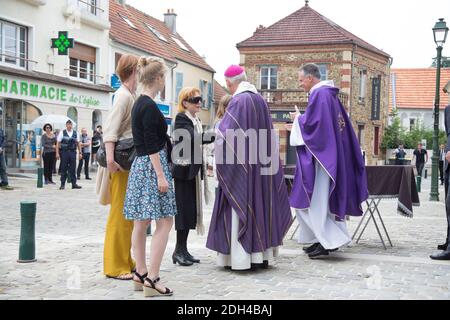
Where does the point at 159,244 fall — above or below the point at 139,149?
below

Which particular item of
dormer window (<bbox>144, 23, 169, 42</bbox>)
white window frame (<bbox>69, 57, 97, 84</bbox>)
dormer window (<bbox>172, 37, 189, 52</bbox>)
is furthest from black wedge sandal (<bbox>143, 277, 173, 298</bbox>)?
dormer window (<bbox>172, 37, 189, 52</bbox>)

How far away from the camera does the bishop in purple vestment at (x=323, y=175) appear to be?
6297 millimetres

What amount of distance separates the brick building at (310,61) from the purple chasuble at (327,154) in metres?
24.6

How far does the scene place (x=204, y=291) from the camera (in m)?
4.79

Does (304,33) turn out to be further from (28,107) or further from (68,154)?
(68,154)

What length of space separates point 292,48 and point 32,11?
16.7 m

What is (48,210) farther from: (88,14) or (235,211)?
(88,14)

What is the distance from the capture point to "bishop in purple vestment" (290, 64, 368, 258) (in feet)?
20.7

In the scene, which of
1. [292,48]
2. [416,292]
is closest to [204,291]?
[416,292]

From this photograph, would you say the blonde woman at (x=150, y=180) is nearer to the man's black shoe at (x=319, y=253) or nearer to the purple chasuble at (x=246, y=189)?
the purple chasuble at (x=246, y=189)

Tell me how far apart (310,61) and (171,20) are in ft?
40.0

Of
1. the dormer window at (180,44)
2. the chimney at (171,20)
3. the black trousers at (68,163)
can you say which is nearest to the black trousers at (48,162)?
the black trousers at (68,163)

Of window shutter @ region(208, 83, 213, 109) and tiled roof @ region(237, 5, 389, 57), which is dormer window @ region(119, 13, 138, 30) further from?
window shutter @ region(208, 83, 213, 109)

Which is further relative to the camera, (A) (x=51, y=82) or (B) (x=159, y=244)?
(A) (x=51, y=82)
